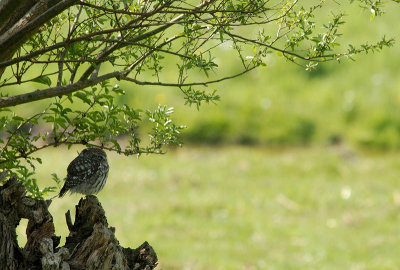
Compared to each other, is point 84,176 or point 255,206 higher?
point 255,206

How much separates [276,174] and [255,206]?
66.3 inches

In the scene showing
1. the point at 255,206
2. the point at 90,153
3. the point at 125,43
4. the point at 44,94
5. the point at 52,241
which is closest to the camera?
the point at 125,43

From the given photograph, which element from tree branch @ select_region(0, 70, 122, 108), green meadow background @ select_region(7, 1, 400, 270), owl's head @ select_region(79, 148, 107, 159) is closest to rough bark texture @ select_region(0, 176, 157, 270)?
tree branch @ select_region(0, 70, 122, 108)

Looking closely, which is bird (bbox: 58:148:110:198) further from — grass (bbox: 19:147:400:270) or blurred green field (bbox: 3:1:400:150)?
blurred green field (bbox: 3:1:400:150)

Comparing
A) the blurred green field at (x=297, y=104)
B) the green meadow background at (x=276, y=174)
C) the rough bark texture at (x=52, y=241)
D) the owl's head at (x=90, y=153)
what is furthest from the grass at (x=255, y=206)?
the rough bark texture at (x=52, y=241)

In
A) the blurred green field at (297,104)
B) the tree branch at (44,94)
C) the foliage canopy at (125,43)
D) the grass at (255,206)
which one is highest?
the blurred green field at (297,104)

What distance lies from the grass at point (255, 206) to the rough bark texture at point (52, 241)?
5.31 meters

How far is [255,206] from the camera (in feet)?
42.8

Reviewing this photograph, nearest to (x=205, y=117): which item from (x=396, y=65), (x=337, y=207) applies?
(x=337, y=207)

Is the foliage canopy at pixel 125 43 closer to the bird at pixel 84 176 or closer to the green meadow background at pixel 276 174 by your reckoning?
the bird at pixel 84 176

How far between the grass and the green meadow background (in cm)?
3

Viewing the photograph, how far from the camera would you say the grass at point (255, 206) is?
1075 centimetres

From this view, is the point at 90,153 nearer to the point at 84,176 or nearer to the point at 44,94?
the point at 84,176

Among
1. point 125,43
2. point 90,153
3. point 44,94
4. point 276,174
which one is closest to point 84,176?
point 90,153
